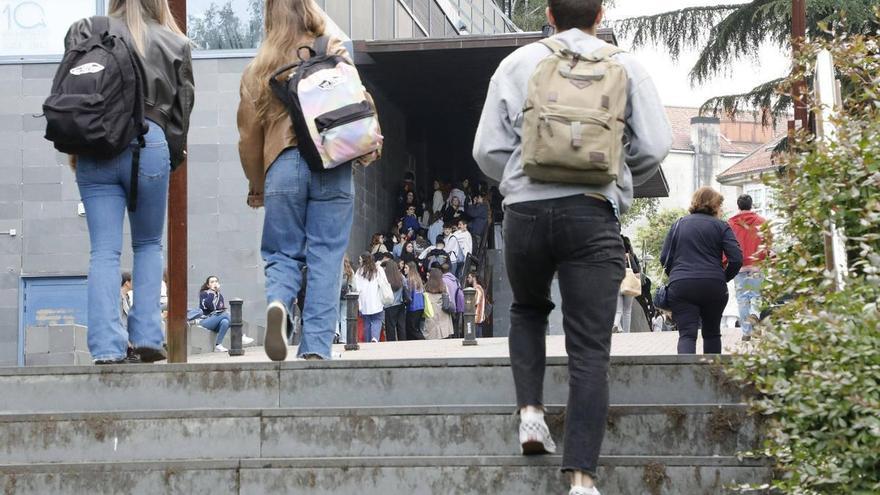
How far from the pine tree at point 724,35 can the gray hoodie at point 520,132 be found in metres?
20.1

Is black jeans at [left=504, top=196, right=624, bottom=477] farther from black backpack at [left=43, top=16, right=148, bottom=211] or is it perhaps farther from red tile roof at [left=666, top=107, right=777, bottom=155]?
red tile roof at [left=666, top=107, right=777, bottom=155]

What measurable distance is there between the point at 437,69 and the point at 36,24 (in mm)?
8070

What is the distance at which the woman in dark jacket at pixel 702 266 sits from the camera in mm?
11367

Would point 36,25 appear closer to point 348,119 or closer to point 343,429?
point 348,119

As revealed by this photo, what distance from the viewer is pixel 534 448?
6426mm

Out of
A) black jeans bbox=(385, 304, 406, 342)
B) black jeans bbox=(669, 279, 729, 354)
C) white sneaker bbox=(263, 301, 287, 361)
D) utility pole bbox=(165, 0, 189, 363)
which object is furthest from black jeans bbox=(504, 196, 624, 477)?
black jeans bbox=(385, 304, 406, 342)

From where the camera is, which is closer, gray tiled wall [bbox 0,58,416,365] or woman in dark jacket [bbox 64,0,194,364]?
woman in dark jacket [bbox 64,0,194,364]

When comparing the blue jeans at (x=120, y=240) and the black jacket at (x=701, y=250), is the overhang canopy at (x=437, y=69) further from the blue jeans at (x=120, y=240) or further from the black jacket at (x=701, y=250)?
the blue jeans at (x=120, y=240)

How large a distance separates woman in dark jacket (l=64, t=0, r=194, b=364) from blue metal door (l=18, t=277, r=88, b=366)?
19499mm

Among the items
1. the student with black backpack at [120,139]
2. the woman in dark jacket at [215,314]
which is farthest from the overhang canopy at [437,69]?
the student with black backpack at [120,139]

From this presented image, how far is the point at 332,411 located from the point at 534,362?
1015 mm

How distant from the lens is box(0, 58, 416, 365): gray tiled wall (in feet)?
88.9

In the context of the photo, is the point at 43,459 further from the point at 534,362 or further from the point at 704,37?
the point at 704,37

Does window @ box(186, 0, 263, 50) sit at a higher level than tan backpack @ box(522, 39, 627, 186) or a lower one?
higher
